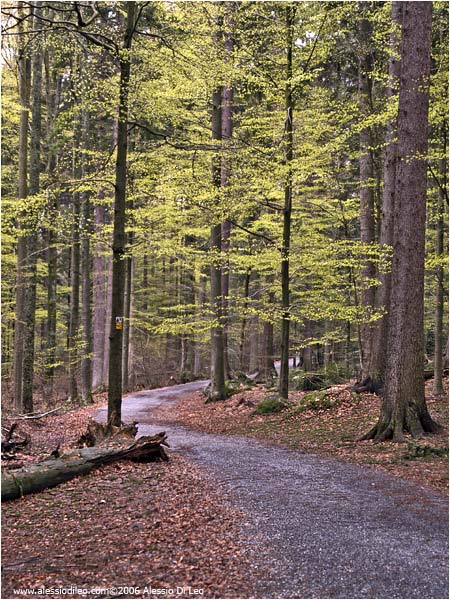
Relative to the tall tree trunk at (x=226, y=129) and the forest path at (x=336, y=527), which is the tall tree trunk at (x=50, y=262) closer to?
the tall tree trunk at (x=226, y=129)

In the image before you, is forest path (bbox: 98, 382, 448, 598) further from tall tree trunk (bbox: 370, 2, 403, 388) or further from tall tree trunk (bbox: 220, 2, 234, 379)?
tall tree trunk (bbox: 220, 2, 234, 379)

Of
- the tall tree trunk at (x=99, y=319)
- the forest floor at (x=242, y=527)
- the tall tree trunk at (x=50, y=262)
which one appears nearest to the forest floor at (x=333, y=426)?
the forest floor at (x=242, y=527)

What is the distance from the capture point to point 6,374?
22.1 meters

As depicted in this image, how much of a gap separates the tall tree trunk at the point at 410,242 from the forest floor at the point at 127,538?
350 cm

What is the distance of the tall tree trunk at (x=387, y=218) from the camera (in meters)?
11.4

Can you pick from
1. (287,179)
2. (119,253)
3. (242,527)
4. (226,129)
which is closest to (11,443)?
(119,253)

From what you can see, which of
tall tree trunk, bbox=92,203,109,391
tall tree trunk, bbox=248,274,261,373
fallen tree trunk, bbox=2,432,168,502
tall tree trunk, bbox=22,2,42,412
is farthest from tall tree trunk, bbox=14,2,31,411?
tall tree trunk, bbox=248,274,261,373

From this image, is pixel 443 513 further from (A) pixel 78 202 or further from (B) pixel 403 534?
(A) pixel 78 202

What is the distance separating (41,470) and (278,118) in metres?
9.88

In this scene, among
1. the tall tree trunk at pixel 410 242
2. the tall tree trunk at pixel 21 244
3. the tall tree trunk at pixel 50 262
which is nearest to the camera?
the tall tree trunk at pixel 410 242

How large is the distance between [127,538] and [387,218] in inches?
390

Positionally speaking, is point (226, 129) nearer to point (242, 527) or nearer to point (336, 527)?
point (242, 527)

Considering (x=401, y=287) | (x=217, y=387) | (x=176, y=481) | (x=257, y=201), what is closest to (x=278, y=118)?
(x=257, y=201)

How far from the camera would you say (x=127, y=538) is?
495cm
